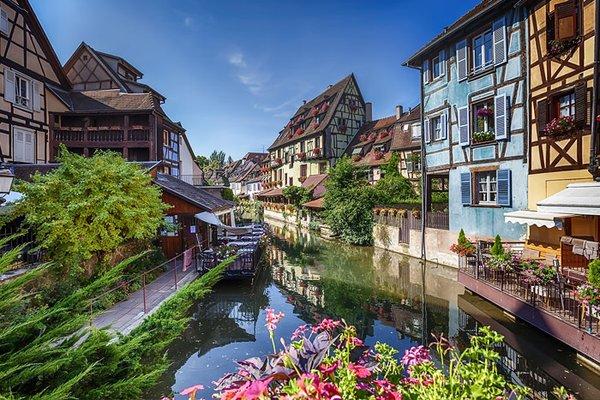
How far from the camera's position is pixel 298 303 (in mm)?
12477

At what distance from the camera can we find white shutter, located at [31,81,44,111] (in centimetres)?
2040

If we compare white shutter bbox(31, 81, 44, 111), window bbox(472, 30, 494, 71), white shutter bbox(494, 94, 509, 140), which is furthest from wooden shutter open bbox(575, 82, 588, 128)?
white shutter bbox(31, 81, 44, 111)

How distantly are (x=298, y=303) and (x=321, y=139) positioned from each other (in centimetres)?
3055

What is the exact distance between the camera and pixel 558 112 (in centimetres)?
1266

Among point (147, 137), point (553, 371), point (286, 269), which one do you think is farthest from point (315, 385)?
point (147, 137)

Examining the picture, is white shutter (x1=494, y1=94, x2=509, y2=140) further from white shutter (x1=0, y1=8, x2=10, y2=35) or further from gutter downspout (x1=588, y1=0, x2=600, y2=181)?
white shutter (x1=0, y1=8, x2=10, y2=35)

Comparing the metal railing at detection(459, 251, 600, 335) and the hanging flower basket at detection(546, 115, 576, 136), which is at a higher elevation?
the hanging flower basket at detection(546, 115, 576, 136)

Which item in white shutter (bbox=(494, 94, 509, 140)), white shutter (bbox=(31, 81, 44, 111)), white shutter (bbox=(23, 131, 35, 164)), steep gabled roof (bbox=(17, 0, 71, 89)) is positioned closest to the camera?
white shutter (bbox=(494, 94, 509, 140))

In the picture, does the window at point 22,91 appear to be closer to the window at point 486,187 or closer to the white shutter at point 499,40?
the white shutter at point 499,40

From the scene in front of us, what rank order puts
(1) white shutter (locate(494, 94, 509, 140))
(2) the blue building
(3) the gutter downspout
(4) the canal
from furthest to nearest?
1. (1) white shutter (locate(494, 94, 509, 140))
2. (2) the blue building
3. (3) the gutter downspout
4. (4) the canal

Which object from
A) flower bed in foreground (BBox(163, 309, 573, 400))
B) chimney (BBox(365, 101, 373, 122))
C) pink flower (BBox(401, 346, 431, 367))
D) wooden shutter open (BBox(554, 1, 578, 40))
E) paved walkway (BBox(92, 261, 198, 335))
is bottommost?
paved walkway (BBox(92, 261, 198, 335))

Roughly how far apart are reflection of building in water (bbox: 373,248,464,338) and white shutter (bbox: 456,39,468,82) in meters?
9.33

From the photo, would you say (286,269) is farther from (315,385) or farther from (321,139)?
(321,139)

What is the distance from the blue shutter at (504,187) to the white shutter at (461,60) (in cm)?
506
